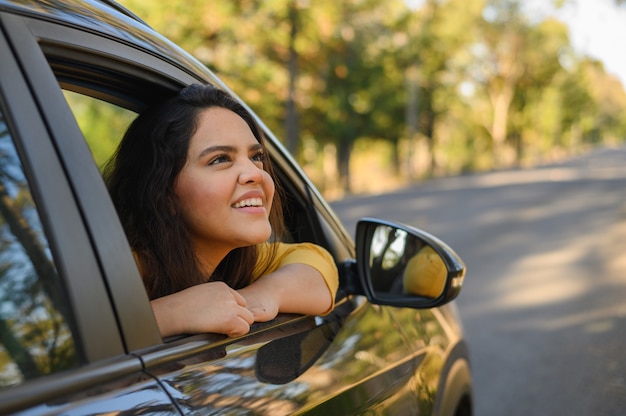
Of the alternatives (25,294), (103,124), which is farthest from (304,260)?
(25,294)

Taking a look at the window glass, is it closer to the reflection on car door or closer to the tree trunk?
the reflection on car door

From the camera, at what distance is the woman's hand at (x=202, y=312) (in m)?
1.62

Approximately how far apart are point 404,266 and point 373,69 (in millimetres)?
36518

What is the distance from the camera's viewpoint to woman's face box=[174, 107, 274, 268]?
74.4 inches

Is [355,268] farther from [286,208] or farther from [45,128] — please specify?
[45,128]

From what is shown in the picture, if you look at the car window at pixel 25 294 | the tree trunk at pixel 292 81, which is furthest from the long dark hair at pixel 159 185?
the tree trunk at pixel 292 81

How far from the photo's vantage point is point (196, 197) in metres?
1.89

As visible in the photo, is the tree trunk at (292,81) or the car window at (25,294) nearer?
the car window at (25,294)

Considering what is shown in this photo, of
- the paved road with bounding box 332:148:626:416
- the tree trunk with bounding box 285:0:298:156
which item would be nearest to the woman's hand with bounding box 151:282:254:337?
the paved road with bounding box 332:148:626:416

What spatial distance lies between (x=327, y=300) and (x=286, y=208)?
53cm

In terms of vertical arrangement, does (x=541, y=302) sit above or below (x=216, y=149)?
below

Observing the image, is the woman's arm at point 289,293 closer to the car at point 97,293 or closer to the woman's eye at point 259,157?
the car at point 97,293

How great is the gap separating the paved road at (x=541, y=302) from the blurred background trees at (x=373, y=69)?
10.3 m

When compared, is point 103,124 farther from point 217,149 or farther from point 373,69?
point 373,69
